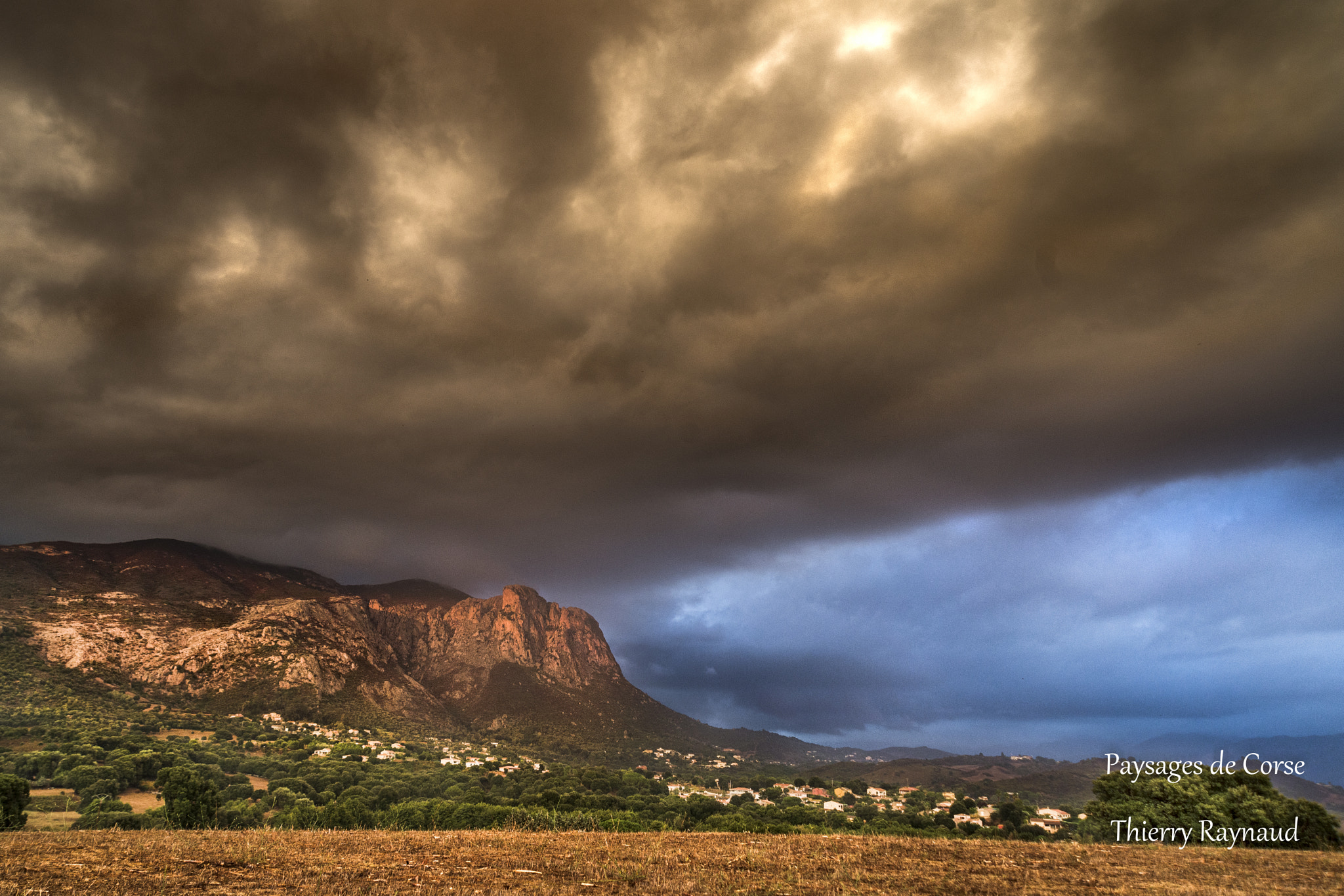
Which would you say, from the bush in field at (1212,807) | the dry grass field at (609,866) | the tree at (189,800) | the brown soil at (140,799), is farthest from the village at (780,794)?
the dry grass field at (609,866)

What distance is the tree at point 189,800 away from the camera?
6512 centimetres

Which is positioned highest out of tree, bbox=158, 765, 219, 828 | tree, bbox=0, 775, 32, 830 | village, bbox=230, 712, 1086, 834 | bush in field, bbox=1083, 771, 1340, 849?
bush in field, bbox=1083, 771, 1340, 849

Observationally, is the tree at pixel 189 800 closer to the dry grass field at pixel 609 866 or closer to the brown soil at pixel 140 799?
the brown soil at pixel 140 799

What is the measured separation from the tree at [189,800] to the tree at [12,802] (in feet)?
40.8

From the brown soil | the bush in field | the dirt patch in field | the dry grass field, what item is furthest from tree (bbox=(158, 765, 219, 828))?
the dirt patch in field

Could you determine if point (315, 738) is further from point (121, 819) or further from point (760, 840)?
point (760, 840)

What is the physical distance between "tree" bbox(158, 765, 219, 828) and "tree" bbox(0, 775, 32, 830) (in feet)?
40.8

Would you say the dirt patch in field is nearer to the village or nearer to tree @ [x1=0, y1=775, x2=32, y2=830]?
the village

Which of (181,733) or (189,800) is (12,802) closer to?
(189,800)

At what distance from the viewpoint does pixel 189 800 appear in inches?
2606

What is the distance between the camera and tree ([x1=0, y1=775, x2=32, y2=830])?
51688mm

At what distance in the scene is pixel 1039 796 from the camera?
199625 mm

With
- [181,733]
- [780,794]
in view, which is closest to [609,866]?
[780,794]

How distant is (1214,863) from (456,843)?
39.7m
